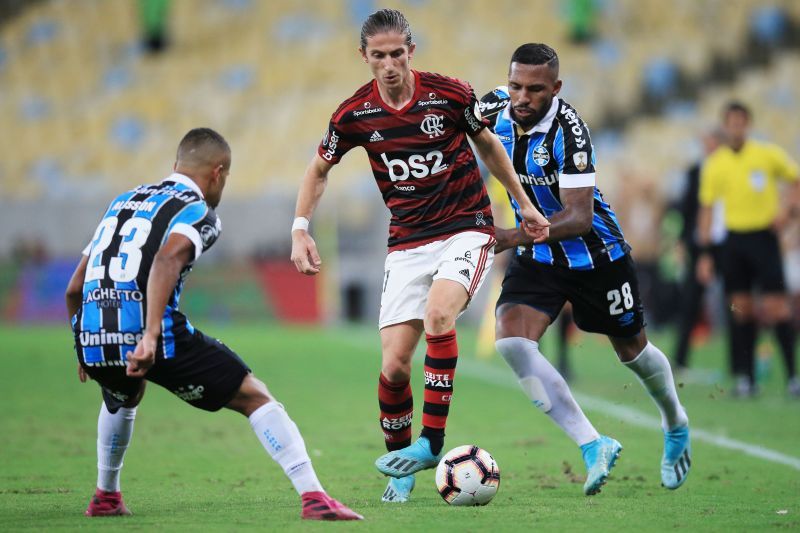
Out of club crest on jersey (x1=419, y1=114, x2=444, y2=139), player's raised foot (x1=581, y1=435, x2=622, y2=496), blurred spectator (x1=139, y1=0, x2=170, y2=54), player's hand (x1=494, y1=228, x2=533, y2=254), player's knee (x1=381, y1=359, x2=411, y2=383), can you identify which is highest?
blurred spectator (x1=139, y1=0, x2=170, y2=54)

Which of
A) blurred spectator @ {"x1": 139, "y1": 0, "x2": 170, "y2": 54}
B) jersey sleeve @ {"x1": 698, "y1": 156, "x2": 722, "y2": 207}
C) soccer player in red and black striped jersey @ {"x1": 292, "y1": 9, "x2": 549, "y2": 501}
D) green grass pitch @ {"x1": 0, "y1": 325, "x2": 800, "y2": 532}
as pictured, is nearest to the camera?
green grass pitch @ {"x1": 0, "y1": 325, "x2": 800, "y2": 532}

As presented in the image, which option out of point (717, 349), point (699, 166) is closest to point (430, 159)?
point (699, 166)

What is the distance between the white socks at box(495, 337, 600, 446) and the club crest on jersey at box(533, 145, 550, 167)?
92 centimetres

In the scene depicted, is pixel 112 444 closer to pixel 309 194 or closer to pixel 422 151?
pixel 309 194

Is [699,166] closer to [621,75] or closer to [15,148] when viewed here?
[621,75]

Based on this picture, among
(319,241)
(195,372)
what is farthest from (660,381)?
(319,241)

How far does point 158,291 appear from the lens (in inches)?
198

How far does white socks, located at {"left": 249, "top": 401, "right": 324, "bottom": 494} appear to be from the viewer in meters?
5.22

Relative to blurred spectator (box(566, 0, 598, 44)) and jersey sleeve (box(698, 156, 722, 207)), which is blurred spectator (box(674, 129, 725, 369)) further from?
blurred spectator (box(566, 0, 598, 44))

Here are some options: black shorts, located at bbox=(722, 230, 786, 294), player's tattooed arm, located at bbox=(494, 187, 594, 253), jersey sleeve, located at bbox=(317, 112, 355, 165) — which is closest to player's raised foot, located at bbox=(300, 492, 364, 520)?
player's tattooed arm, located at bbox=(494, 187, 594, 253)

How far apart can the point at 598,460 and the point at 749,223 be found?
568cm

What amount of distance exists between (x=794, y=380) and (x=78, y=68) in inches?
938

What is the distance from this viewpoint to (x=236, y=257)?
23156mm

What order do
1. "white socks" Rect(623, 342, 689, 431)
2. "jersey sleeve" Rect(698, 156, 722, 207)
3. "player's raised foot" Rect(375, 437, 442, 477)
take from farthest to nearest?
1. "jersey sleeve" Rect(698, 156, 722, 207)
2. "white socks" Rect(623, 342, 689, 431)
3. "player's raised foot" Rect(375, 437, 442, 477)
